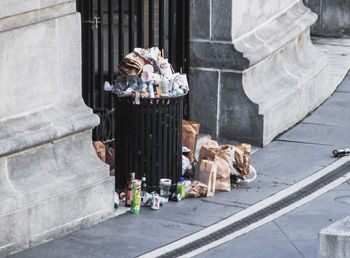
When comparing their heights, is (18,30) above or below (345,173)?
above

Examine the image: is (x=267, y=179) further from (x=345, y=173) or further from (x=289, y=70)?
(x=289, y=70)

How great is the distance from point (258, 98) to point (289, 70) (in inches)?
48.1

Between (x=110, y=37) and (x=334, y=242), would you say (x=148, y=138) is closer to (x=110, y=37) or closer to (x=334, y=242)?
(x=110, y=37)

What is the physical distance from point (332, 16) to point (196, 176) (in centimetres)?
736

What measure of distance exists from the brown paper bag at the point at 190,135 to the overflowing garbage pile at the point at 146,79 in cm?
84

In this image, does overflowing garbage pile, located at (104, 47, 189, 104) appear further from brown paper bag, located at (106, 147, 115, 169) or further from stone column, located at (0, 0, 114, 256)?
brown paper bag, located at (106, 147, 115, 169)

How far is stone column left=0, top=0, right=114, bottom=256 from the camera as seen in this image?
7625 mm

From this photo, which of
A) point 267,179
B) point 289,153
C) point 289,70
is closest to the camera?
point 267,179

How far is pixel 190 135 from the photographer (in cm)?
991

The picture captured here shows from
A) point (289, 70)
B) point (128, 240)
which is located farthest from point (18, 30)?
point (289, 70)

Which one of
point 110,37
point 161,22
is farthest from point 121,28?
point 161,22

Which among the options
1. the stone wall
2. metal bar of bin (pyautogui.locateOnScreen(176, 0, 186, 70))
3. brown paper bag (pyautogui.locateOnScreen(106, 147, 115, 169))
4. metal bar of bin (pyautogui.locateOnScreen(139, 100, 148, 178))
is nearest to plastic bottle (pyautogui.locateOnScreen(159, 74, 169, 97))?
metal bar of bin (pyautogui.locateOnScreen(139, 100, 148, 178))

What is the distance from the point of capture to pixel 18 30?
7656mm

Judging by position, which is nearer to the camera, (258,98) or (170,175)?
(170,175)
